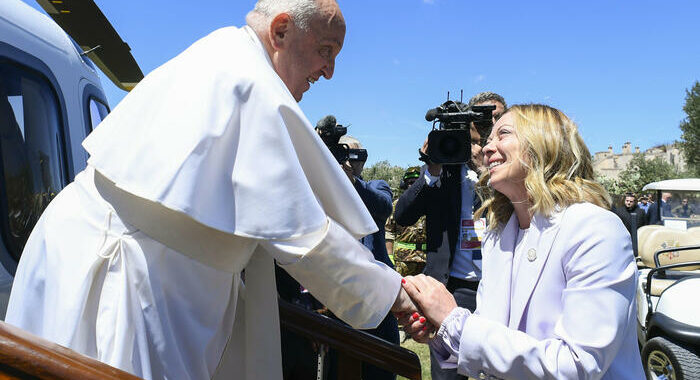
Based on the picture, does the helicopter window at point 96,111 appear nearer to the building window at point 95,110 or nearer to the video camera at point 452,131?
the building window at point 95,110

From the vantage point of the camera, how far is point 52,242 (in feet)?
4.78

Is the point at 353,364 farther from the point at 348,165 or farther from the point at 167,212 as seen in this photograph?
the point at 348,165

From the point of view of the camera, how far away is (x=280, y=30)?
1.81 m

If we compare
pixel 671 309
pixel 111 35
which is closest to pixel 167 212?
pixel 111 35

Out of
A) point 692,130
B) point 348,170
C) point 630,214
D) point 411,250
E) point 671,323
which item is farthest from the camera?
point 692,130

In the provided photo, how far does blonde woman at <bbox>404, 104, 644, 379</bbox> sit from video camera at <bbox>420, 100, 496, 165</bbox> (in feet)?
4.01

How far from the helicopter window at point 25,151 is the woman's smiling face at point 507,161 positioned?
211 centimetres

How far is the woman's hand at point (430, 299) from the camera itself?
6.54ft

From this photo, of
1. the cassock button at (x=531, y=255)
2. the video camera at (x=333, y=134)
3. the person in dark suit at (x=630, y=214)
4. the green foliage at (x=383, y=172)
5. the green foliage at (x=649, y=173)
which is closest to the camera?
the cassock button at (x=531, y=255)

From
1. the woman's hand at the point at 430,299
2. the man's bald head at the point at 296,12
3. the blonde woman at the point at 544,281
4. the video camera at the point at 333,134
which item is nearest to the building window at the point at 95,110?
the video camera at the point at 333,134

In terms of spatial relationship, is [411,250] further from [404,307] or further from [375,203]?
[404,307]

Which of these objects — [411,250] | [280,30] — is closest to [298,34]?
[280,30]

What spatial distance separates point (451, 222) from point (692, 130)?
4863cm

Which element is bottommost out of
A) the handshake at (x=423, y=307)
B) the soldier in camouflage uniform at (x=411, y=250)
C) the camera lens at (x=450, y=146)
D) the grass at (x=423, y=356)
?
the grass at (x=423, y=356)
